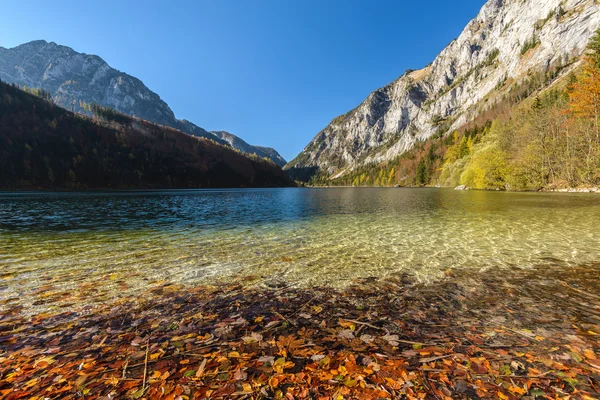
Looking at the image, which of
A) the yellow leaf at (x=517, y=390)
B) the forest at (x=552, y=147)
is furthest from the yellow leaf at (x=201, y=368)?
the forest at (x=552, y=147)

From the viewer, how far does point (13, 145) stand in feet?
497

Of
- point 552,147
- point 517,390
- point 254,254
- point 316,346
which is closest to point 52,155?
point 254,254

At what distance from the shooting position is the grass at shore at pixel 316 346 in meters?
3.94

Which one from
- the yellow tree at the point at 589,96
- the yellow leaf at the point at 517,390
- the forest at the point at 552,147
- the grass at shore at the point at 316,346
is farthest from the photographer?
the forest at the point at 552,147

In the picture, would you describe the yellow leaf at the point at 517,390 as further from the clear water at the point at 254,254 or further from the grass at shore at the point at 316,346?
the clear water at the point at 254,254

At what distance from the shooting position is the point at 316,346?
512 cm

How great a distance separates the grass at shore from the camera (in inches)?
155

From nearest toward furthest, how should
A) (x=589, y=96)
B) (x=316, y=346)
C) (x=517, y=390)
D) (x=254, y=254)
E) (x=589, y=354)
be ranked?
(x=517, y=390), (x=589, y=354), (x=316, y=346), (x=254, y=254), (x=589, y=96)

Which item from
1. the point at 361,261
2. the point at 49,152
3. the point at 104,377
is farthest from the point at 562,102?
the point at 49,152

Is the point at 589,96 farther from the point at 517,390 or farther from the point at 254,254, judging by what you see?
the point at 517,390

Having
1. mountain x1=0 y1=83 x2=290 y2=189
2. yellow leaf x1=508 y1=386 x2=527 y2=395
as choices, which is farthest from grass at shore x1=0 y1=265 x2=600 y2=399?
mountain x1=0 y1=83 x2=290 y2=189

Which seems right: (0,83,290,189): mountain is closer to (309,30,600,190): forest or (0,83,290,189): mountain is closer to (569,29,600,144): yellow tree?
(309,30,600,190): forest

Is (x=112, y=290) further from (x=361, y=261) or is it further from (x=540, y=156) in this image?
(x=540, y=156)

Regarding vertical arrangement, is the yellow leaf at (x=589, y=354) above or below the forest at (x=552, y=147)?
below
